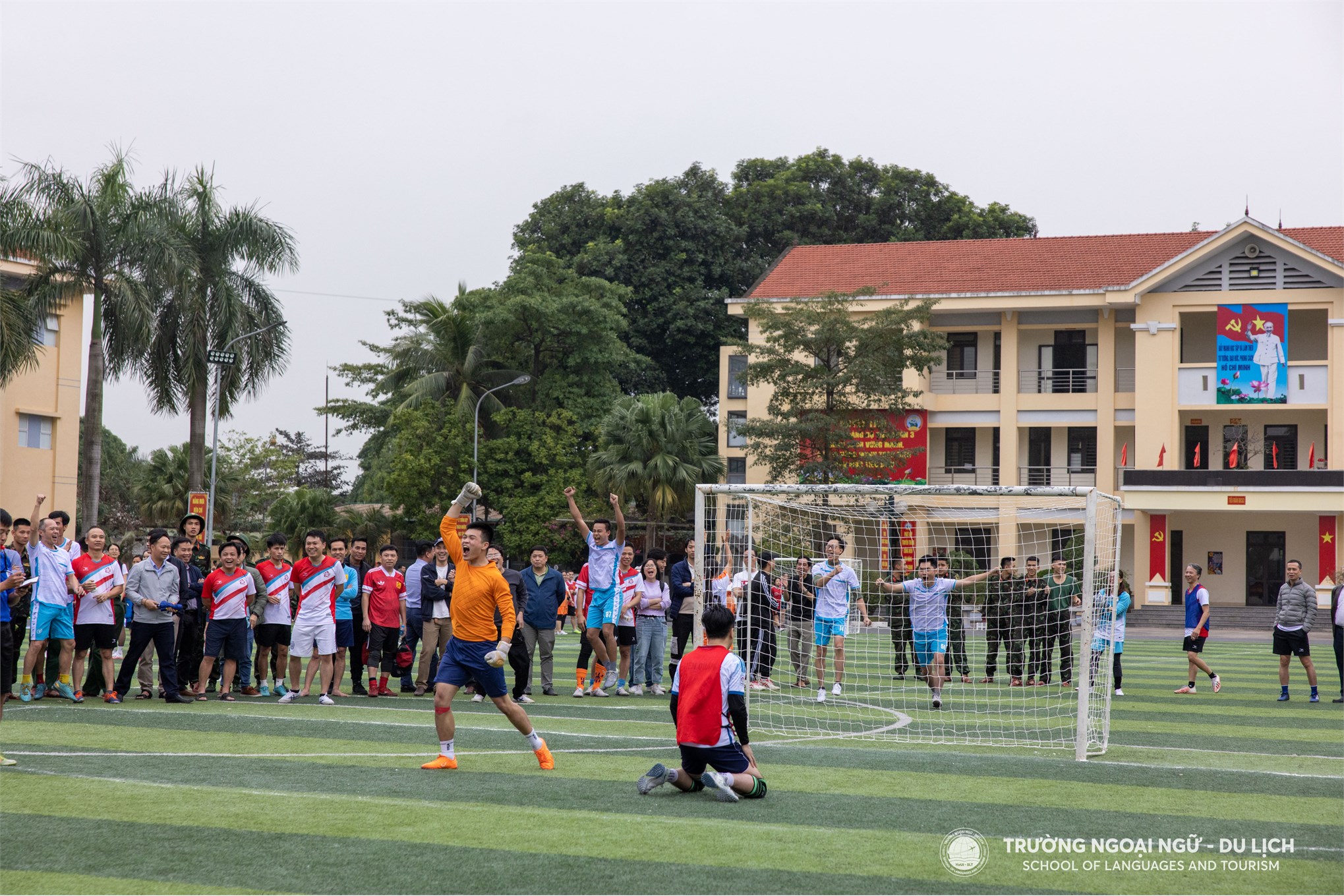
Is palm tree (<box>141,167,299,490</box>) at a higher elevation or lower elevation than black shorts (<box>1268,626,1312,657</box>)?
higher

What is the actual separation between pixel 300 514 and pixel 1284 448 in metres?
34.9

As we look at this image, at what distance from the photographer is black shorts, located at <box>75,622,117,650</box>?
43.5 ft

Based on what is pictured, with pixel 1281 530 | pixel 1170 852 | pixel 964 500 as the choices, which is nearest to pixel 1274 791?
pixel 1170 852

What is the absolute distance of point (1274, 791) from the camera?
8.99m

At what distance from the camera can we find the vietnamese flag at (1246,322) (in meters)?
40.3

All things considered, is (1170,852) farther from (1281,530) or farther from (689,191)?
(689,191)

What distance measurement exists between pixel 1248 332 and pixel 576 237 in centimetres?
2780

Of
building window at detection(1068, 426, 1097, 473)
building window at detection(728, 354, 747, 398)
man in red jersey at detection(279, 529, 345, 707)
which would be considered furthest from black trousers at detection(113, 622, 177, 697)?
building window at detection(1068, 426, 1097, 473)

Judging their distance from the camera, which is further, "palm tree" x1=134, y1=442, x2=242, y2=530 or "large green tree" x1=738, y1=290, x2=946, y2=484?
"palm tree" x1=134, y1=442, x2=242, y2=530

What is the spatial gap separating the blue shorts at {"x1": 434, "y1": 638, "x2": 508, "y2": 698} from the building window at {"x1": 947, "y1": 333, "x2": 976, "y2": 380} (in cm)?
3723

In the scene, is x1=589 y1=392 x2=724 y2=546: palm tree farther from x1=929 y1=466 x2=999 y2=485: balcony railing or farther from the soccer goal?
the soccer goal

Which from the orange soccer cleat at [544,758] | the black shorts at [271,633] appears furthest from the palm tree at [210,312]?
the orange soccer cleat at [544,758]

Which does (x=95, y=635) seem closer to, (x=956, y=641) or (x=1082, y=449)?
(x=956, y=641)

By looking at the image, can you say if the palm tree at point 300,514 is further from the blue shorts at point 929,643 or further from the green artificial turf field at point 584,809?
the green artificial turf field at point 584,809
